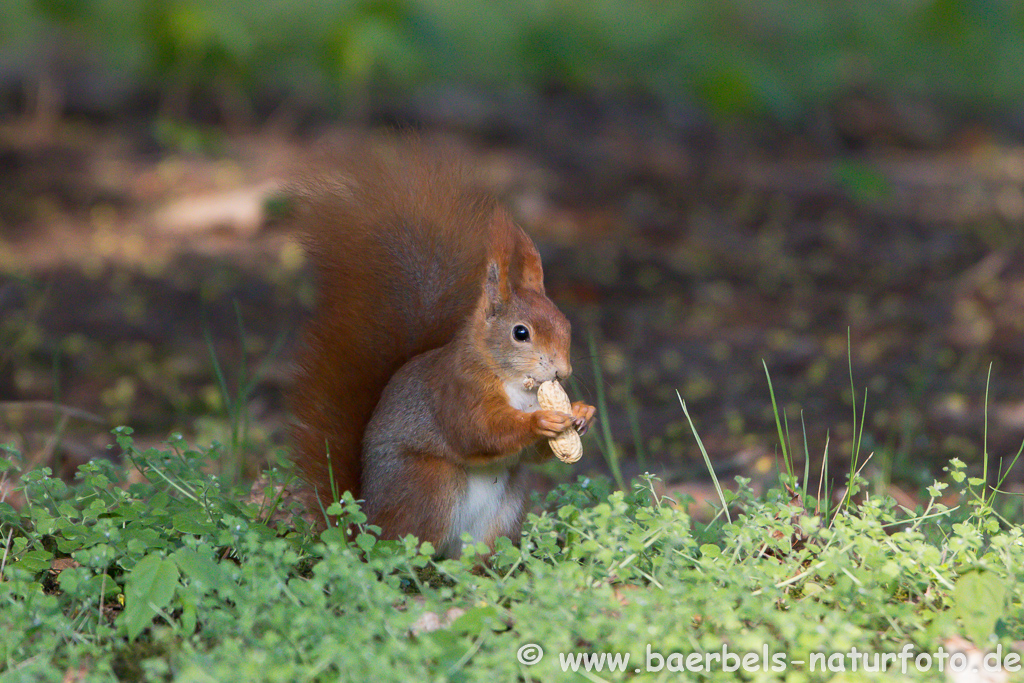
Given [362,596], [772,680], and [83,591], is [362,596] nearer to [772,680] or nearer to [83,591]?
[83,591]

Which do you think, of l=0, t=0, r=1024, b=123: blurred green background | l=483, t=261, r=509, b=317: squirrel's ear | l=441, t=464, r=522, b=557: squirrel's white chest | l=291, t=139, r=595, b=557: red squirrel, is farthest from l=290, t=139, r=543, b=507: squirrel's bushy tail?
l=0, t=0, r=1024, b=123: blurred green background

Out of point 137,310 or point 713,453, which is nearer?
point 713,453

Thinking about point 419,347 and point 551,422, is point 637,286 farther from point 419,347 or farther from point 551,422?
point 551,422

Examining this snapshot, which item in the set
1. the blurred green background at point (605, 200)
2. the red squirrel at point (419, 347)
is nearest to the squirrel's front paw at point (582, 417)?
the red squirrel at point (419, 347)

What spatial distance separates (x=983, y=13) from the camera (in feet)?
27.1

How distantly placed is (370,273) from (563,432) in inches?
20.5

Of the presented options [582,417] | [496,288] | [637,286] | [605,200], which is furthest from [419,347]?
[605,200]

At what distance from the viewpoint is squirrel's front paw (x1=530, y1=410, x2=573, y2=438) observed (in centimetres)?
159

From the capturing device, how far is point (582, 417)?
1.64 metres

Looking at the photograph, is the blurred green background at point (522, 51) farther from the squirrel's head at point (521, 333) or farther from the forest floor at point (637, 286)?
the squirrel's head at point (521, 333)

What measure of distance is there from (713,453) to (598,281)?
1.75 metres

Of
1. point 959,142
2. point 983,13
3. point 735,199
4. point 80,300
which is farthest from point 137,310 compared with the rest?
point 983,13

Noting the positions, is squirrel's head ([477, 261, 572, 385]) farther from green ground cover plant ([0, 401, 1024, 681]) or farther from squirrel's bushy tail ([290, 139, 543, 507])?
green ground cover plant ([0, 401, 1024, 681])

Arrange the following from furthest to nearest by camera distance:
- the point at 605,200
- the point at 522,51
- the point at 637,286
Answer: the point at 522,51, the point at 605,200, the point at 637,286
